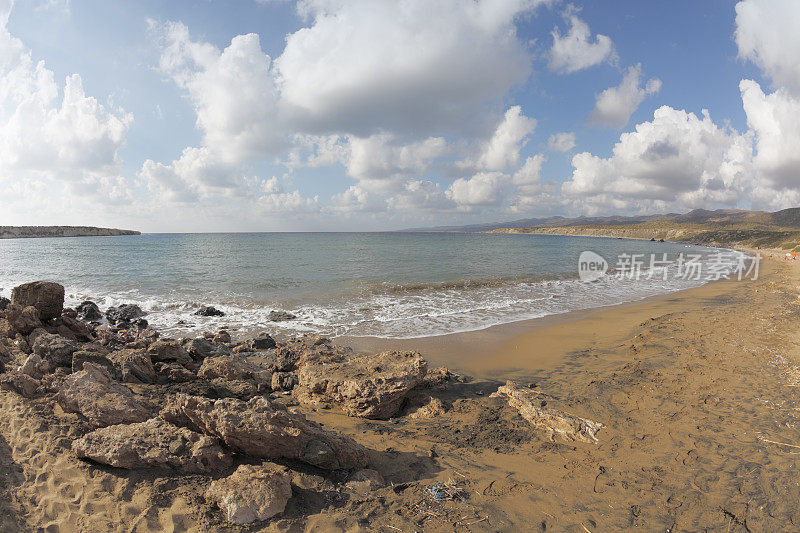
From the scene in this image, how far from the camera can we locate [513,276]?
27.9 meters

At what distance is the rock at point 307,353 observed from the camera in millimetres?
8984

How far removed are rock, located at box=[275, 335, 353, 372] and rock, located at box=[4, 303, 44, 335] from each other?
7.18 meters

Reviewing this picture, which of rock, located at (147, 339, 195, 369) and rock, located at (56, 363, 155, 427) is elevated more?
rock, located at (56, 363, 155, 427)

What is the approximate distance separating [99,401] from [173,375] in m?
2.62

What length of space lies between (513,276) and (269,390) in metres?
24.1

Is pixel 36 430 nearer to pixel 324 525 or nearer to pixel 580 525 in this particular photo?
pixel 324 525

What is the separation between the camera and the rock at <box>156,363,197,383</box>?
7.53 m

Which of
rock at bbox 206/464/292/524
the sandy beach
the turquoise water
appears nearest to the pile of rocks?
rock at bbox 206/464/292/524

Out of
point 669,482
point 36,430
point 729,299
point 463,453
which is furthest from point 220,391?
point 729,299

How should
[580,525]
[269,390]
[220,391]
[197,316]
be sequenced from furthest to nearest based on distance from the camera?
[197,316], [269,390], [220,391], [580,525]

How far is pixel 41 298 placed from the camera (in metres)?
10.5

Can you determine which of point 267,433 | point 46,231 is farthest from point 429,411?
point 46,231

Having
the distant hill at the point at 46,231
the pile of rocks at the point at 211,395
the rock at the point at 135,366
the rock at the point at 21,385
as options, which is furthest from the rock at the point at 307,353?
the distant hill at the point at 46,231

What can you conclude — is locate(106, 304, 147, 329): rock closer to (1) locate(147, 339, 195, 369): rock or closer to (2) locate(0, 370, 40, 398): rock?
(1) locate(147, 339, 195, 369): rock
